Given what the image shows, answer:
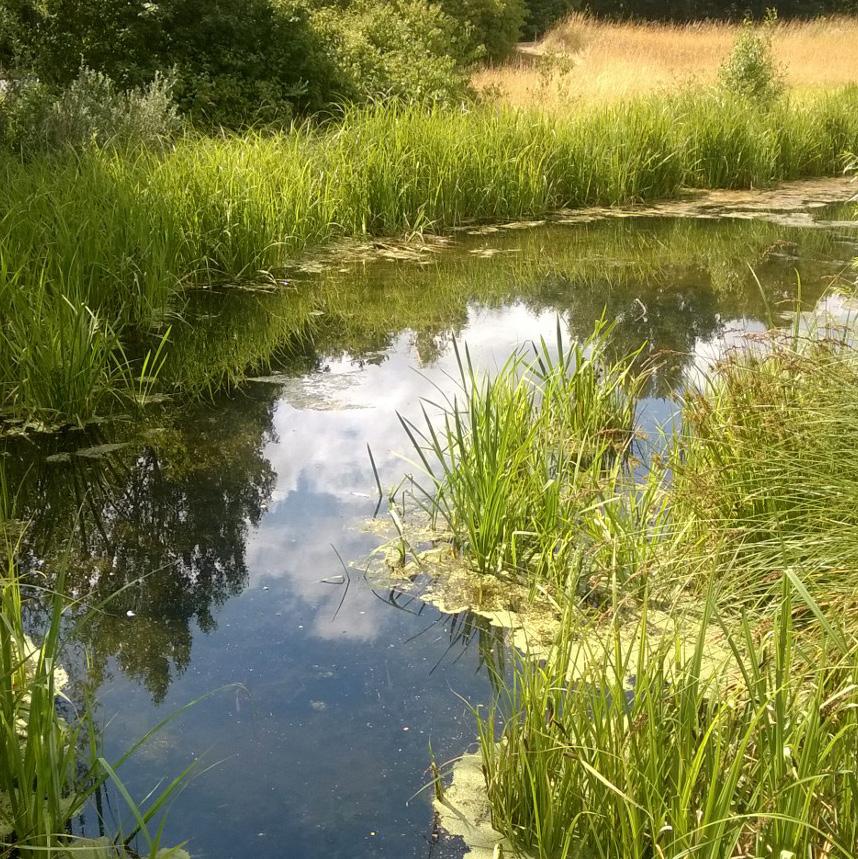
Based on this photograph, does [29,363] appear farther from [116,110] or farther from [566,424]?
[116,110]

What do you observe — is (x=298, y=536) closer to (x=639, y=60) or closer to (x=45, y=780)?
(x=45, y=780)

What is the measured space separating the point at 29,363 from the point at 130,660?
5.45ft

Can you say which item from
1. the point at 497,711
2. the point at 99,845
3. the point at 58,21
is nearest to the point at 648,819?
the point at 497,711

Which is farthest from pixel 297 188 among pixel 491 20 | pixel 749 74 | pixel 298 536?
pixel 491 20

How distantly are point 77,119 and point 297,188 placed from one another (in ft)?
6.12

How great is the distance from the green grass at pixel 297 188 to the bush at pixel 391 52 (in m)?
2.05

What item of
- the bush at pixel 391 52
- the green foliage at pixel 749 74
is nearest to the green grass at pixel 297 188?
the green foliage at pixel 749 74

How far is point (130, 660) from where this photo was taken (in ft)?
8.44

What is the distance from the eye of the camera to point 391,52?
37.4ft

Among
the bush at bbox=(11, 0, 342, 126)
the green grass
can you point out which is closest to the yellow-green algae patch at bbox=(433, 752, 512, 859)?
the green grass

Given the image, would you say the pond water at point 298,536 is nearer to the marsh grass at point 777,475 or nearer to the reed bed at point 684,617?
the reed bed at point 684,617

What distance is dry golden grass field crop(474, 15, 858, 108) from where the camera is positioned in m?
12.5

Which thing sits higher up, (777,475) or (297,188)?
(297,188)

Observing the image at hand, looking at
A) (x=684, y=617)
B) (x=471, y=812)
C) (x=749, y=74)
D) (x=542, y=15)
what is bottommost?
(x=471, y=812)
